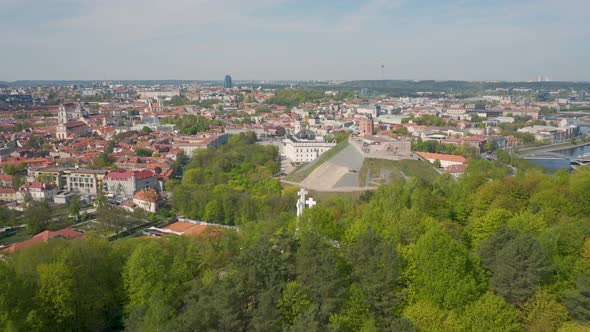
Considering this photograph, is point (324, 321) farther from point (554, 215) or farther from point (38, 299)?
point (554, 215)

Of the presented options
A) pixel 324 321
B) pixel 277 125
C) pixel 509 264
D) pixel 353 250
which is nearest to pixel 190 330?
pixel 324 321

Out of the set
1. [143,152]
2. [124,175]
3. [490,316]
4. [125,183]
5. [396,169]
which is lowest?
[125,183]

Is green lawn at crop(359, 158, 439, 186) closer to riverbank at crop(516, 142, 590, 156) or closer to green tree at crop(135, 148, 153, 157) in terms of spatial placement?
green tree at crop(135, 148, 153, 157)

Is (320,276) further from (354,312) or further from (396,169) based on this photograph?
(396,169)

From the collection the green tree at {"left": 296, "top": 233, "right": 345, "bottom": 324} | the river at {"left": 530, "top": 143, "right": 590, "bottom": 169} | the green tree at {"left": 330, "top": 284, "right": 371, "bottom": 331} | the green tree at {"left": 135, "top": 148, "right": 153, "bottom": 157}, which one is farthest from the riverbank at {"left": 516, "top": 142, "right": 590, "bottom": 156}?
the green tree at {"left": 296, "top": 233, "right": 345, "bottom": 324}

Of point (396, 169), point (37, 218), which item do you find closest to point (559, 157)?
point (396, 169)

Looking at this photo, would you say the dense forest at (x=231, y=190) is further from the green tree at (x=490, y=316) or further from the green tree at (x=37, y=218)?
the green tree at (x=490, y=316)
